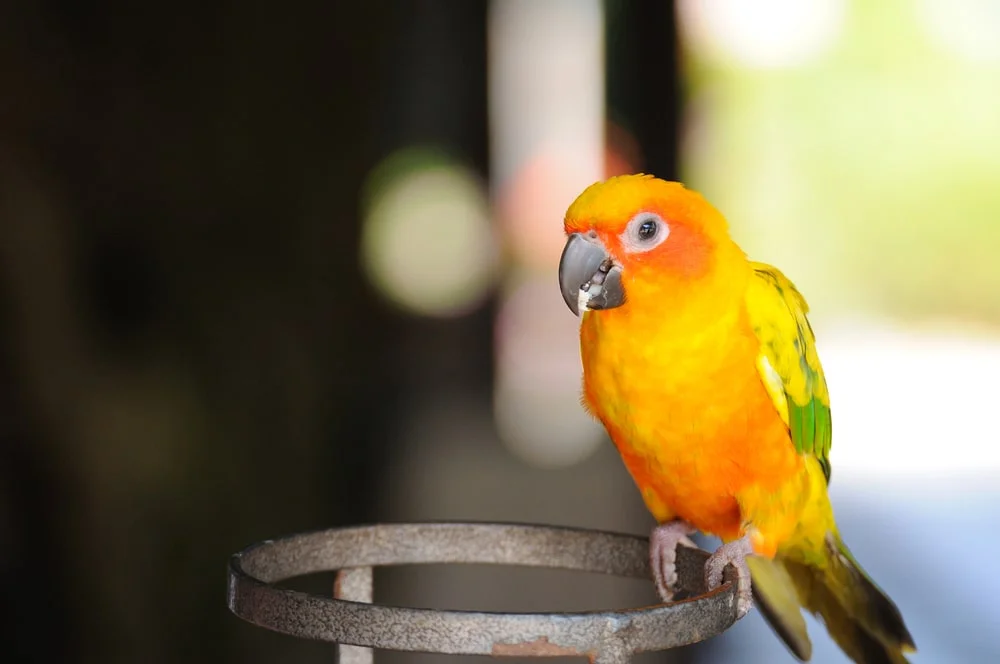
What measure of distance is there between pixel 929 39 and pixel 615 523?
2.24 meters

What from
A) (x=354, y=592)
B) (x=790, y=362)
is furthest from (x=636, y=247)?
(x=354, y=592)

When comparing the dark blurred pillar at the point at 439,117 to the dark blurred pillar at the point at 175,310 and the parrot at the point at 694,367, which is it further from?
the parrot at the point at 694,367

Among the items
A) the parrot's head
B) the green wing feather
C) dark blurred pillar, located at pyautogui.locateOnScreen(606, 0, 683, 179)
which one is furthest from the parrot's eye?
dark blurred pillar, located at pyautogui.locateOnScreen(606, 0, 683, 179)

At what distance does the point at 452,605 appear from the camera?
10.8 feet

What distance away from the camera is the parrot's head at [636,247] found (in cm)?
138

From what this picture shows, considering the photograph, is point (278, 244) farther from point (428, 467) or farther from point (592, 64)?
point (592, 64)

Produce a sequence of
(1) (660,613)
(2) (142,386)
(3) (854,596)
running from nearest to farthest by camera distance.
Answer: (1) (660,613) < (3) (854,596) < (2) (142,386)

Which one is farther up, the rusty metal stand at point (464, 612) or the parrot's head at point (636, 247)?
the parrot's head at point (636, 247)

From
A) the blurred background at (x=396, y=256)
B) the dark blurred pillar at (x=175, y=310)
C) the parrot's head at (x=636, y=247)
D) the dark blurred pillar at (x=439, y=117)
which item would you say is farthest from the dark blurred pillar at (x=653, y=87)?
the parrot's head at (x=636, y=247)

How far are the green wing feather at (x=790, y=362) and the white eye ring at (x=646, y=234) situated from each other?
16 centimetres

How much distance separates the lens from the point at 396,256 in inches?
125

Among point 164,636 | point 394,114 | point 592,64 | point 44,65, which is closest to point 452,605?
point 164,636

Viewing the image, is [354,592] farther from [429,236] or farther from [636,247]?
[429,236]

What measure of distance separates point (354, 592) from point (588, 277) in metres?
0.51
